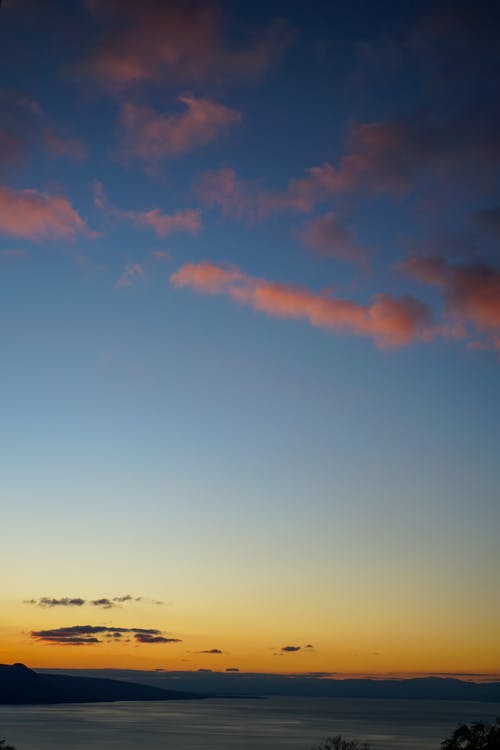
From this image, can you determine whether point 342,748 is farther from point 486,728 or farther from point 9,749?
point 9,749

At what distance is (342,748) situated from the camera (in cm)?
6022

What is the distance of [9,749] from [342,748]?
3005cm

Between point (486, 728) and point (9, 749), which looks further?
point (9, 749)

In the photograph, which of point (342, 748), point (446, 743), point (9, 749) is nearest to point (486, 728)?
point (446, 743)

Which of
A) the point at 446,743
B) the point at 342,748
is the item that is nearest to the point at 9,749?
the point at 342,748

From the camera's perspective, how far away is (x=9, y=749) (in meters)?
60.4

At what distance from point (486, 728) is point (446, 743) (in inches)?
137

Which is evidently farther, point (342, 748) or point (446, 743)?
point (342, 748)

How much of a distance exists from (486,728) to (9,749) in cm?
4170

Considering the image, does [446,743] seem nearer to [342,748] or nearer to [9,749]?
[342,748]

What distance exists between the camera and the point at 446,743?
54344 mm

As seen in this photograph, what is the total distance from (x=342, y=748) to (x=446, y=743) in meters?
10.3

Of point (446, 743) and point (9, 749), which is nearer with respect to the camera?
point (446, 743)
